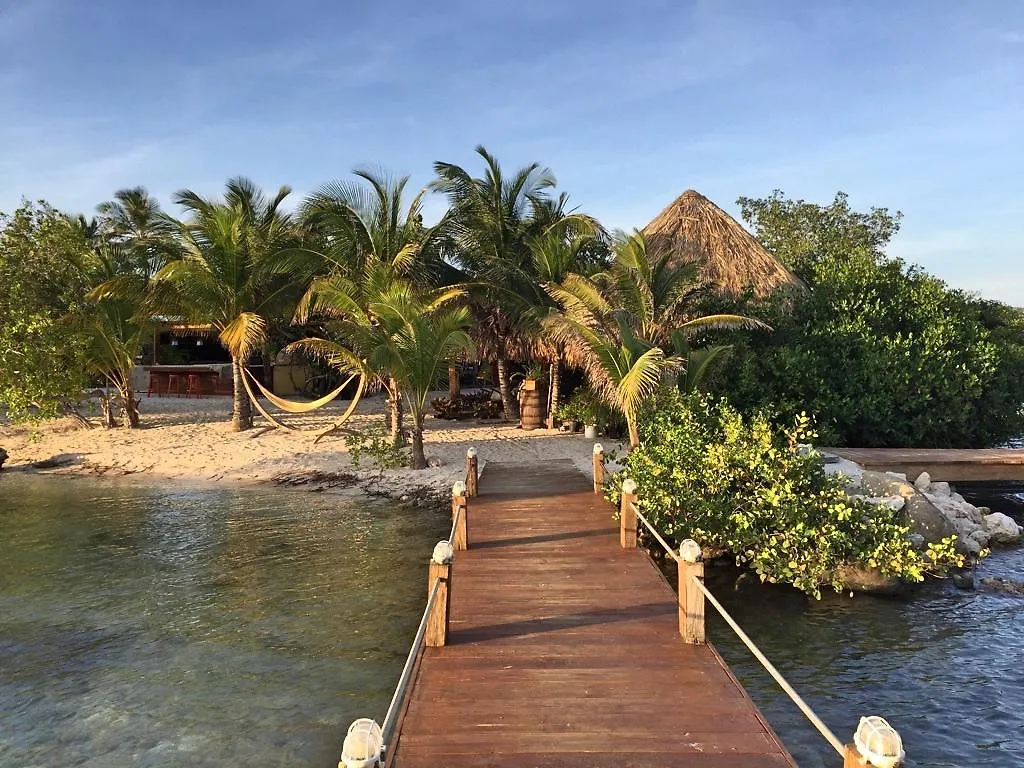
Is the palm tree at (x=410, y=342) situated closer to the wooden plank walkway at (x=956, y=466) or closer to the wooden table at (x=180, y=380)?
the wooden plank walkway at (x=956, y=466)

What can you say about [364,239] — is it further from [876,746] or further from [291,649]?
[876,746]

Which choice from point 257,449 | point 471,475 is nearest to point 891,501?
point 471,475

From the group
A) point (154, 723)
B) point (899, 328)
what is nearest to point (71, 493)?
point (154, 723)

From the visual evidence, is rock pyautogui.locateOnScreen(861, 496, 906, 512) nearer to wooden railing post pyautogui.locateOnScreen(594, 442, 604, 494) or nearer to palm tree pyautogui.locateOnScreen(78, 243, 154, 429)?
wooden railing post pyautogui.locateOnScreen(594, 442, 604, 494)

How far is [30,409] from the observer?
1772 centimetres

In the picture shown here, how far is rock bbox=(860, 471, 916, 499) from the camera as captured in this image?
32.2ft

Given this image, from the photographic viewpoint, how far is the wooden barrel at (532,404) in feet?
57.9

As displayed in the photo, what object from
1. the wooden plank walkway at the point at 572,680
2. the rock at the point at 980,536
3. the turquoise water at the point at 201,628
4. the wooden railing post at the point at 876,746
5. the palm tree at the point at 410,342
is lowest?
the turquoise water at the point at 201,628

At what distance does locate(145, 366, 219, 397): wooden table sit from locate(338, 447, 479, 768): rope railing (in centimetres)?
1817

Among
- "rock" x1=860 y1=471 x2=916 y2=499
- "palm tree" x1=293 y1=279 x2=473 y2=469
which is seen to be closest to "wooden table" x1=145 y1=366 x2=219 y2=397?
"palm tree" x1=293 y1=279 x2=473 y2=469

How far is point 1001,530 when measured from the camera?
10602 mm

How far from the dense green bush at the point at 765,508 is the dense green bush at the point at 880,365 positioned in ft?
14.0

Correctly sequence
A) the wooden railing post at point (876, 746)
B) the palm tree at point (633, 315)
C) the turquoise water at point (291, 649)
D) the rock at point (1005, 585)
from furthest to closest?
the palm tree at point (633, 315) → the rock at point (1005, 585) → the turquoise water at point (291, 649) → the wooden railing post at point (876, 746)

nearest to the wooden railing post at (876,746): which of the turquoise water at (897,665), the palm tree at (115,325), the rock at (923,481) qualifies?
the turquoise water at (897,665)
